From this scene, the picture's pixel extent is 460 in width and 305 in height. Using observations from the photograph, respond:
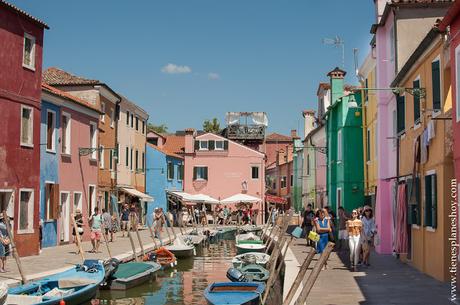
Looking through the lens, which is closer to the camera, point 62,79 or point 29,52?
point 29,52

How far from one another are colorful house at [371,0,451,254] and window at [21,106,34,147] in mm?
12103

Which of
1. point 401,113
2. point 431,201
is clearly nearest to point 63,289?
point 431,201

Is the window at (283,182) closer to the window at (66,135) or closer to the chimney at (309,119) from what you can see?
the chimney at (309,119)

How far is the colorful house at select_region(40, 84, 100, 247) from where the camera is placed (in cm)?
2714

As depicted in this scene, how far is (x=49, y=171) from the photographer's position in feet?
90.6

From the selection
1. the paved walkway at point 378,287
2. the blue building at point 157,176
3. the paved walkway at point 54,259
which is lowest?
the paved walkway at point 54,259

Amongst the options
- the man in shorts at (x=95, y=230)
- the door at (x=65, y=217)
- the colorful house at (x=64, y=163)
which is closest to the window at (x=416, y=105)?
the man in shorts at (x=95, y=230)

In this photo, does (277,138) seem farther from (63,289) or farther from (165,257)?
(63,289)

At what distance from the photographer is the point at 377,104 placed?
2500 centimetres

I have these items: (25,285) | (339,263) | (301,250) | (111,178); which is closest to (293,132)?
(111,178)

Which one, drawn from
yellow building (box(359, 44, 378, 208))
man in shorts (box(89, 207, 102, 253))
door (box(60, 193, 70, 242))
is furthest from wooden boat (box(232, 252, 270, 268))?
door (box(60, 193, 70, 242))

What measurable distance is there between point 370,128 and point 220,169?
34.9 metres

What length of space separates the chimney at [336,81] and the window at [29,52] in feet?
66.1

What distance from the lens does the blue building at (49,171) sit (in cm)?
2678
